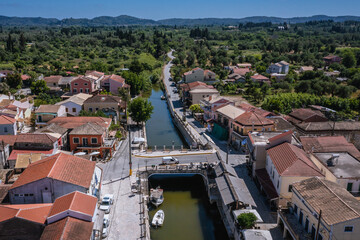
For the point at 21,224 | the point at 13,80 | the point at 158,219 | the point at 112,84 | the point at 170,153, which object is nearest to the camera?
the point at 21,224

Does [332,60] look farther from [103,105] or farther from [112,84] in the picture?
[103,105]

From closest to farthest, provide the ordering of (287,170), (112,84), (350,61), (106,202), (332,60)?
1. (287,170)
2. (106,202)
3. (112,84)
4. (350,61)
5. (332,60)

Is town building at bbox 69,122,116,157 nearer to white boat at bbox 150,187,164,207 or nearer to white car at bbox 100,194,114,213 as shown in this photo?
white boat at bbox 150,187,164,207

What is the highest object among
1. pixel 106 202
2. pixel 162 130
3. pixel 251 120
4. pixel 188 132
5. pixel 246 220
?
pixel 251 120

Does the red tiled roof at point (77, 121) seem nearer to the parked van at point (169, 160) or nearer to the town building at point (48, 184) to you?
the parked van at point (169, 160)

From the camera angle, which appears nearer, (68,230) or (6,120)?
(68,230)

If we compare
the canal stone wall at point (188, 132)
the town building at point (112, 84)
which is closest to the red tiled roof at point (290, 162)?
the canal stone wall at point (188, 132)

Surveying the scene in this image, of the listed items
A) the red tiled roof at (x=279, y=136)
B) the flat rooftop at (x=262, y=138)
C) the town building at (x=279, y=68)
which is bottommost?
the flat rooftop at (x=262, y=138)

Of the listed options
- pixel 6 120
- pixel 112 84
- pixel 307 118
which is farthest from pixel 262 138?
pixel 112 84
